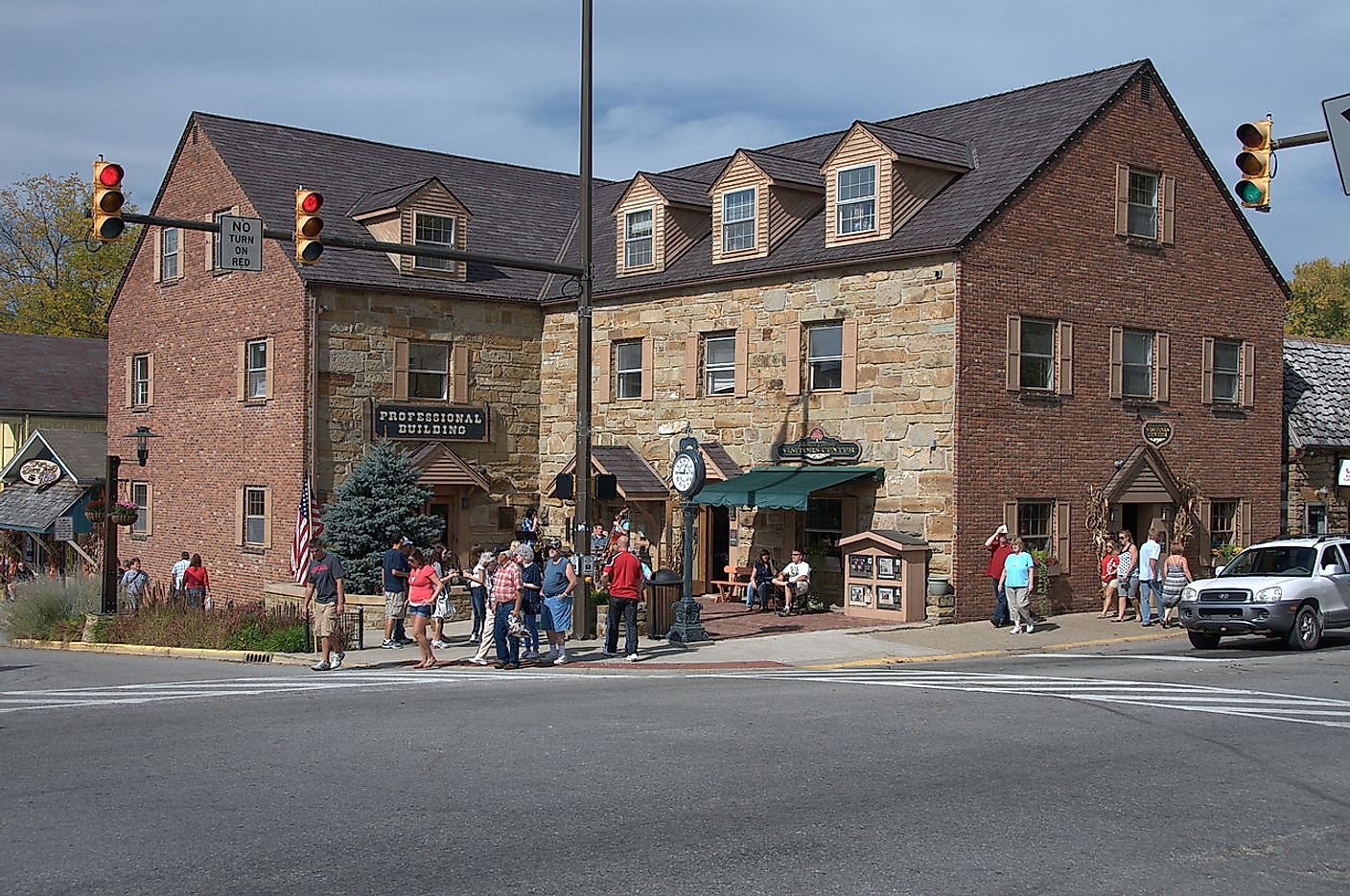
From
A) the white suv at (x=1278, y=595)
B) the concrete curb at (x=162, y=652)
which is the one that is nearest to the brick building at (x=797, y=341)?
the white suv at (x=1278, y=595)

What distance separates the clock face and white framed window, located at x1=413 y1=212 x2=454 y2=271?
11.2 m

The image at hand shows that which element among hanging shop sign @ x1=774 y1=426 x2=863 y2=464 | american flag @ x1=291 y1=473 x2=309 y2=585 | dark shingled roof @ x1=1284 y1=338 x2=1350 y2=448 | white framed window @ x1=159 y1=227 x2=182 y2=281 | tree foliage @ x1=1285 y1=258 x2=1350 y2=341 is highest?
tree foliage @ x1=1285 y1=258 x2=1350 y2=341

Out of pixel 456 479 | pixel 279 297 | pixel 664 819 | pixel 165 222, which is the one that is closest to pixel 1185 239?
pixel 456 479

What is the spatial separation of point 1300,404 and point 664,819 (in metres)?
27.5

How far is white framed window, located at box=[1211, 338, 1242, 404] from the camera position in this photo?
96.8ft

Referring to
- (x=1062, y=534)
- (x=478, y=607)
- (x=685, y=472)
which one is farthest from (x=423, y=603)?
(x=1062, y=534)

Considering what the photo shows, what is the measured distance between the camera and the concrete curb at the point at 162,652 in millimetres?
21297

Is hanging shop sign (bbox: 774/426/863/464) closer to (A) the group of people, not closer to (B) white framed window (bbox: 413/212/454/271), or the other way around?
(A) the group of people

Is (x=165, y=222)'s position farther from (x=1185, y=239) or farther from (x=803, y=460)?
(x=1185, y=239)

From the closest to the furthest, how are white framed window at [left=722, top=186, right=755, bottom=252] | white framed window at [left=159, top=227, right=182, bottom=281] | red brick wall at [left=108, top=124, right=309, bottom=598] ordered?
white framed window at [left=722, top=186, right=755, bottom=252] < red brick wall at [left=108, top=124, right=309, bottom=598] < white framed window at [left=159, top=227, right=182, bottom=281]

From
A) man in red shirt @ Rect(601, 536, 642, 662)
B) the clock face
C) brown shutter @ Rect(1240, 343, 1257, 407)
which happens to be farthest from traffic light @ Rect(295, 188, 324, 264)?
brown shutter @ Rect(1240, 343, 1257, 407)

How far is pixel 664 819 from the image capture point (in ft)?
29.6

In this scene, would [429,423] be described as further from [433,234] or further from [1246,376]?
[1246,376]

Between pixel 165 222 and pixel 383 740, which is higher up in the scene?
pixel 165 222
